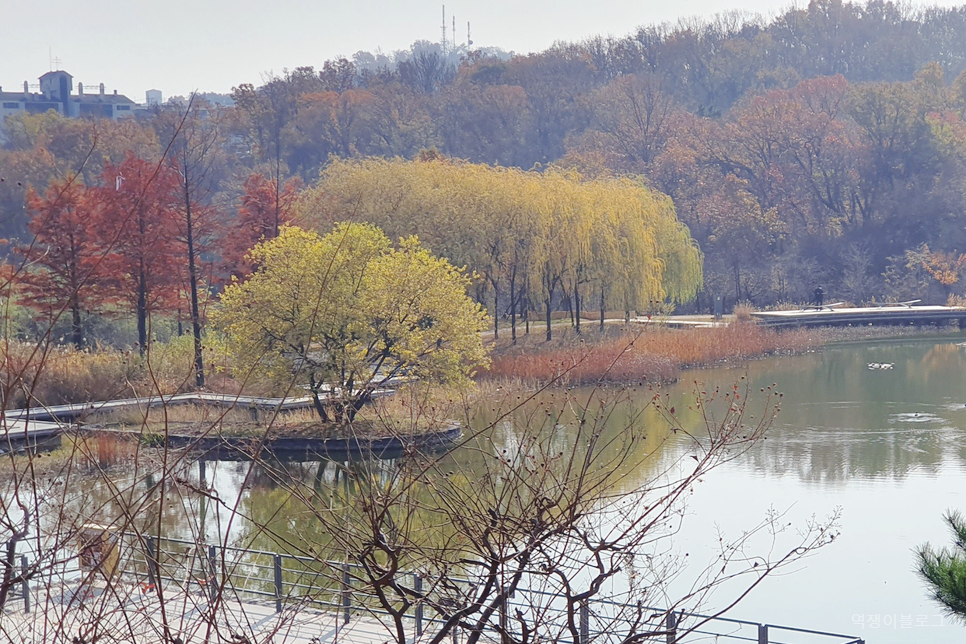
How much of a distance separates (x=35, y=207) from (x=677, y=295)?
20.3 m

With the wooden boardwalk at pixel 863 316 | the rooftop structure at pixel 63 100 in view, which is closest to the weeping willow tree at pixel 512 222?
the wooden boardwalk at pixel 863 316

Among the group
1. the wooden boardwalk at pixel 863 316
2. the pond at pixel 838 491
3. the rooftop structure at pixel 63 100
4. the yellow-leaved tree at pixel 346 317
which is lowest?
the pond at pixel 838 491

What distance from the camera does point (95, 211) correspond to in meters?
26.9

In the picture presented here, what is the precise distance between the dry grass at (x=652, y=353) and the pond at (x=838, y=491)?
2.56 feet

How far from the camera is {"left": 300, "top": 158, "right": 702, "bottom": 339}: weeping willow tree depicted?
3075 centimetres

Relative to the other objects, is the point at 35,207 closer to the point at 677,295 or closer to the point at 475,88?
the point at 677,295

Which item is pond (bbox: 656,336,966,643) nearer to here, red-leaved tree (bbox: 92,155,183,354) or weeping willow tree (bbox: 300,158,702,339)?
weeping willow tree (bbox: 300,158,702,339)

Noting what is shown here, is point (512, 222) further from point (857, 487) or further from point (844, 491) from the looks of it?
point (844, 491)

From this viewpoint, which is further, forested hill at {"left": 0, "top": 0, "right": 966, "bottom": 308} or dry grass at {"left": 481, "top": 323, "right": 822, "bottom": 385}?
forested hill at {"left": 0, "top": 0, "right": 966, "bottom": 308}

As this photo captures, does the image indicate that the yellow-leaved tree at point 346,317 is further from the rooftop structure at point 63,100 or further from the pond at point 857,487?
Result: the rooftop structure at point 63,100

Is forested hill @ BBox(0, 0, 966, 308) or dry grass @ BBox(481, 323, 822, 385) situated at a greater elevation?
forested hill @ BBox(0, 0, 966, 308)

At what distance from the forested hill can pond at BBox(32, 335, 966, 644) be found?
63.7 ft

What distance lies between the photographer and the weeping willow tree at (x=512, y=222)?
3075cm

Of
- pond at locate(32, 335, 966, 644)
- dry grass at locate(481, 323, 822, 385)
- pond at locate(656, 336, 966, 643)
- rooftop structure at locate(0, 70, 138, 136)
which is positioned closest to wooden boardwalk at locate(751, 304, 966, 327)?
dry grass at locate(481, 323, 822, 385)
